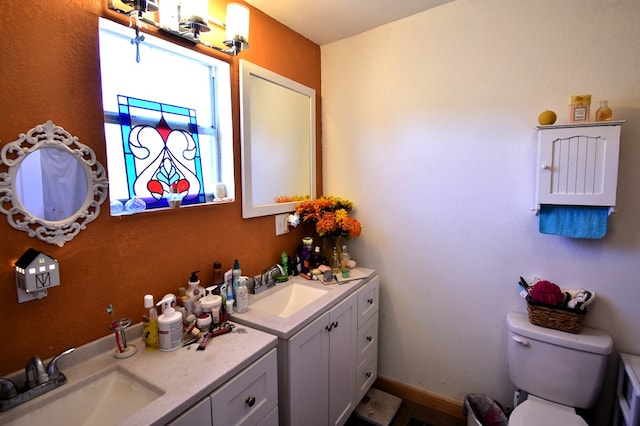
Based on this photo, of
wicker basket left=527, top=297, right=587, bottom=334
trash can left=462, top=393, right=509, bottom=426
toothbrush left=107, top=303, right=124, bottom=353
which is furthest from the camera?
trash can left=462, top=393, right=509, bottom=426

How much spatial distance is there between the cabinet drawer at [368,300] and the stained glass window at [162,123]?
96 cm

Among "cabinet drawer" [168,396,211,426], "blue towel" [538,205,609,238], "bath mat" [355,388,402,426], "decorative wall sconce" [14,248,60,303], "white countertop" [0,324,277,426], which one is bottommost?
"bath mat" [355,388,402,426]

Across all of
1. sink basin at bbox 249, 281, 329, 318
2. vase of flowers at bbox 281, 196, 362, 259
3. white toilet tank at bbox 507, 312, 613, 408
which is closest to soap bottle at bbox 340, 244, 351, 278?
vase of flowers at bbox 281, 196, 362, 259

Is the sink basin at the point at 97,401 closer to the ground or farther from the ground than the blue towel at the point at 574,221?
closer to the ground

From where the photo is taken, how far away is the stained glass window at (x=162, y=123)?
3.93 feet

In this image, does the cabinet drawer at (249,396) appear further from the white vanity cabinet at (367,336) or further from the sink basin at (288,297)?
the white vanity cabinet at (367,336)

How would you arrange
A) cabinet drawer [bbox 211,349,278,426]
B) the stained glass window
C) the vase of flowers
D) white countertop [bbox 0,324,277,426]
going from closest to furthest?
1. white countertop [bbox 0,324,277,426]
2. cabinet drawer [bbox 211,349,278,426]
3. the stained glass window
4. the vase of flowers

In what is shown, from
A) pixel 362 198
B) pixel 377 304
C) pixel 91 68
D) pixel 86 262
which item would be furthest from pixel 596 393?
pixel 91 68

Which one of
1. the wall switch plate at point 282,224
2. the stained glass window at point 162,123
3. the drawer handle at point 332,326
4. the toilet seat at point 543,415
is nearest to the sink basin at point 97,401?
the stained glass window at point 162,123

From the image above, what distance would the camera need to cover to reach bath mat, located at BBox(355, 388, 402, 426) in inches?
72.7

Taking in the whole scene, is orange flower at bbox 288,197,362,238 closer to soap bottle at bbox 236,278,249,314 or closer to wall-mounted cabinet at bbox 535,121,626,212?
soap bottle at bbox 236,278,249,314

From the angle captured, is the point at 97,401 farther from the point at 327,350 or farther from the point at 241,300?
the point at 327,350

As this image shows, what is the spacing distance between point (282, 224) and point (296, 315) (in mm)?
691

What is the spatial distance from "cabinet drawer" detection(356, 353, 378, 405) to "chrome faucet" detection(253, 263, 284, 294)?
2.43 ft
